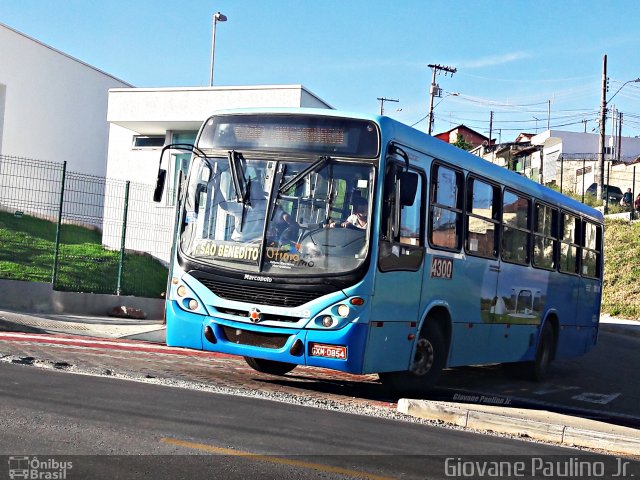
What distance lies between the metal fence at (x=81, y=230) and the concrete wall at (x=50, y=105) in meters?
→ 15.3

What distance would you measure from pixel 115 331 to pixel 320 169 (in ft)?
27.7

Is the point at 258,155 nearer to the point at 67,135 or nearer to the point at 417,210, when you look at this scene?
the point at 417,210

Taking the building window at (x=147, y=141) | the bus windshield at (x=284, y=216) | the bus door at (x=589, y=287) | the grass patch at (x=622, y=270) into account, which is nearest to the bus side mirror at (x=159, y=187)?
the bus windshield at (x=284, y=216)

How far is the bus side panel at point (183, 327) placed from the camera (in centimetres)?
1021

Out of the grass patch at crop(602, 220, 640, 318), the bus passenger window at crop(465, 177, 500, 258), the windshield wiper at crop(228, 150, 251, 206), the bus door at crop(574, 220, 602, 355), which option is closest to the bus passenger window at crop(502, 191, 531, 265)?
the bus passenger window at crop(465, 177, 500, 258)

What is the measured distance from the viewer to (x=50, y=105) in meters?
37.8

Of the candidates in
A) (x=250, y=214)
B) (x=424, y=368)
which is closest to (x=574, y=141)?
(x=424, y=368)

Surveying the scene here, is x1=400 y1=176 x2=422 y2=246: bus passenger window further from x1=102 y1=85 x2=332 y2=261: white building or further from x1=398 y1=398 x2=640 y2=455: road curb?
x1=102 y1=85 x2=332 y2=261: white building

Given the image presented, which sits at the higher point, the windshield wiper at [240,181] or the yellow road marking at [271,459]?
the windshield wiper at [240,181]

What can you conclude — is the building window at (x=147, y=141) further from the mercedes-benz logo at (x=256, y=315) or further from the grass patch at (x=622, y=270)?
the mercedes-benz logo at (x=256, y=315)

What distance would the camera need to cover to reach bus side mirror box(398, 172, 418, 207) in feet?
32.8

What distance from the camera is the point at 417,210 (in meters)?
10.7

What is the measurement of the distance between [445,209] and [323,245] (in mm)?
2344

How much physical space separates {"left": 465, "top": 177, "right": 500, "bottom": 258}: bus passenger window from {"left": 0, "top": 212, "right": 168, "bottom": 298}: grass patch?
999 cm
